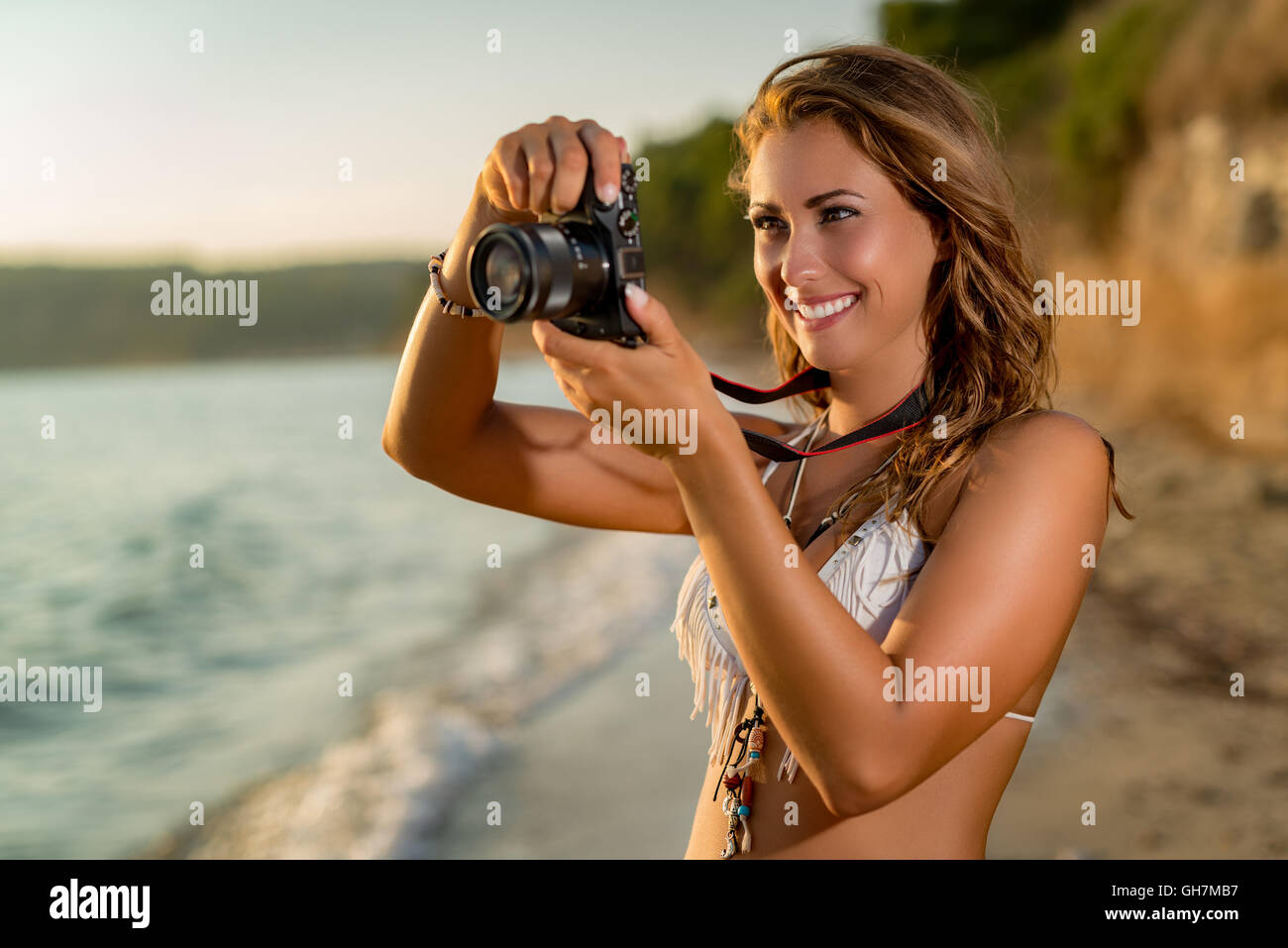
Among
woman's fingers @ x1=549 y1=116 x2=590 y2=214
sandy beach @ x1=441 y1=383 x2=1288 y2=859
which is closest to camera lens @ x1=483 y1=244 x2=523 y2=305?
woman's fingers @ x1=549 y1=116 x2=590 y2=214

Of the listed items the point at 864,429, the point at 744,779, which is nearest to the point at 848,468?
the point at 864,429

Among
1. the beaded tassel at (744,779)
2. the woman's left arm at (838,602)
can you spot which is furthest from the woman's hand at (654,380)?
the beaded tassel at (744,779)

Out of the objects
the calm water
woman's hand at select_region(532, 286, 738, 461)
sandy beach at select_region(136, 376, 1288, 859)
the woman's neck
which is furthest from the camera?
the calm water

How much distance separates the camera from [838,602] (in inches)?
43.9

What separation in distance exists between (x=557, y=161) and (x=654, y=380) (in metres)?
0.35

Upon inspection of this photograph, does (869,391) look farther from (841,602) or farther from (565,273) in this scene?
(565,273)

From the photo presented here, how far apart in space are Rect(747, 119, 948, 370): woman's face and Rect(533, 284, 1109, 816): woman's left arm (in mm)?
368

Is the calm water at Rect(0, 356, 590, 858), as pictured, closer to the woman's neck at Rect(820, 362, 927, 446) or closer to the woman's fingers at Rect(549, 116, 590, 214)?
the woman's neck at Rect(820, 362, 927, 446)

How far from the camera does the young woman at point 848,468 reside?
1.09m

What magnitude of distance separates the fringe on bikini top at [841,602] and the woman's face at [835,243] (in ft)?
0.90

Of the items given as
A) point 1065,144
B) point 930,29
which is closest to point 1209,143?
point 1065,144

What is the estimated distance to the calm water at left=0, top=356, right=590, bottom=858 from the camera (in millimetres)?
6938

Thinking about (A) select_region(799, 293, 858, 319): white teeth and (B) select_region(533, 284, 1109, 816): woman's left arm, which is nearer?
(B) select_region(533, 284, 1109, 816): woman's left arm

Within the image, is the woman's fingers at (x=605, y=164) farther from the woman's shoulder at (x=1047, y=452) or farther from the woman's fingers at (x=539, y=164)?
the woman's shoulder at (x=1047, y=452)
